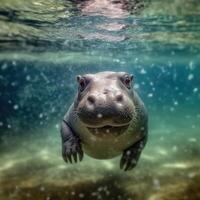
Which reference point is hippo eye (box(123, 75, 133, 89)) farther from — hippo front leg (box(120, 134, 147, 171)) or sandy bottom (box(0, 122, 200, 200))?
sandy bottom (box(0, 122, 200, 200))

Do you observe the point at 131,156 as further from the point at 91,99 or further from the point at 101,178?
the point at 91,99

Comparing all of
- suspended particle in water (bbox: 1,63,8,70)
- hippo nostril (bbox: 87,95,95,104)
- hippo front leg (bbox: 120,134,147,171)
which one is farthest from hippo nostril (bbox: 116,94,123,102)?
suspended particle in water (bbox: 1,63,8,70)

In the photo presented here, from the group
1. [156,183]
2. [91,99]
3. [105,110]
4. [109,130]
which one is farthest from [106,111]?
[156,183]

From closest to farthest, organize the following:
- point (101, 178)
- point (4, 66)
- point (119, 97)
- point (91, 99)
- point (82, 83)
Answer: point (91, 99) → point (119, 97) → point (82, 83) → point (101, 178) → point (4, 66)

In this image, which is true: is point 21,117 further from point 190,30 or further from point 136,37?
point 190,30

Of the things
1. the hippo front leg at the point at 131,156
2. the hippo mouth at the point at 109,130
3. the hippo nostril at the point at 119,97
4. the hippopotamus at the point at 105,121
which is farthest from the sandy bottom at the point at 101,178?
the hippo nostril at the point at 119,97

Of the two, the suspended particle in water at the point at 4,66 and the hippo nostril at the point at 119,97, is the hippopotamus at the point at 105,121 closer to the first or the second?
the hippo nostril at the point at 119,97
